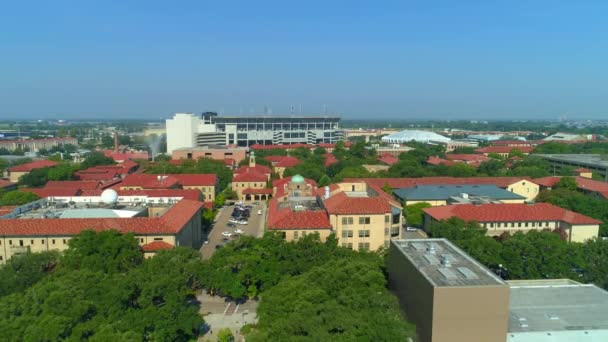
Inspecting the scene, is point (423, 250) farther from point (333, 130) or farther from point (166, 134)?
point (333, 130)

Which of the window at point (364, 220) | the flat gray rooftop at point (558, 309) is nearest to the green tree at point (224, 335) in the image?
the flat gray rooftop at point (558, 309)

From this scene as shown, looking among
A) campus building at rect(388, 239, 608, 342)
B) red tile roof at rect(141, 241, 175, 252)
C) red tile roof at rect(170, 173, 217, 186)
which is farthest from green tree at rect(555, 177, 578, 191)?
red tile roof at rect(141, 241, 175, 252)

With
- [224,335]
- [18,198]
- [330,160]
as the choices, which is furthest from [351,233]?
[330,160]

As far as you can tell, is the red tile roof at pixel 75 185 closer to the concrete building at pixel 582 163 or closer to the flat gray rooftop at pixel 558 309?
the flat gray rooftop at pixel 558 309

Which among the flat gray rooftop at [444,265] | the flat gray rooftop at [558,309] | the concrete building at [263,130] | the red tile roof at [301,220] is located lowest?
the flat gray rooftop at [558,309]

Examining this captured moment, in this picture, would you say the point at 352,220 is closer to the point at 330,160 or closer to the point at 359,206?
the point at 359,206

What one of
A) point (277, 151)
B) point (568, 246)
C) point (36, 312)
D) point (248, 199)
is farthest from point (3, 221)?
point (277, 151)

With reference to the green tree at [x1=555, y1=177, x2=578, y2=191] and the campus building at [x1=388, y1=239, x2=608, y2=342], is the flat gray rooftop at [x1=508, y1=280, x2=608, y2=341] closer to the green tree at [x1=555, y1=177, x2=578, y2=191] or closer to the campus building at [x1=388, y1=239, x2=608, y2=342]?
the campus building at [x1=388, y1=239, x2=608, y2=342]
